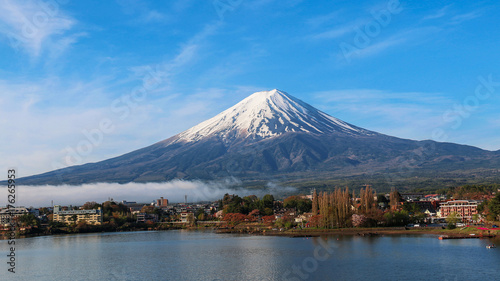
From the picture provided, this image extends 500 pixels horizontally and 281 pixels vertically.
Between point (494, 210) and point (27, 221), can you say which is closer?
point (494, 210)

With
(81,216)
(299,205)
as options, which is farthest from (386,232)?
(81,216)

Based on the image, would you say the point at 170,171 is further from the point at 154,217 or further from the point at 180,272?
the point at 180,272

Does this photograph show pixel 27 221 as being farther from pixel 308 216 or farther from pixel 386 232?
pixel 386 232

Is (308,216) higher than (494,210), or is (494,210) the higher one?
(494,210)

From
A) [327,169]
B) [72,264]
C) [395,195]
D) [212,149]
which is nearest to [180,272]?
[72,264]

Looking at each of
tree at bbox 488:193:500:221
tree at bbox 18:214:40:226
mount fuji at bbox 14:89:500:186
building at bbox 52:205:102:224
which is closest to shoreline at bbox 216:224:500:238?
tree at bbox 488:193:500:221

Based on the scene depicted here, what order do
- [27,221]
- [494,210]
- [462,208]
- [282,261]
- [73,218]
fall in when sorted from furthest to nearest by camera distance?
[73,218] < [27,221] < [462,208] < [494,210] < [282,261]

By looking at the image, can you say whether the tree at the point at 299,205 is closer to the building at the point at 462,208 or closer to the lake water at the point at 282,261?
the building at the point at 462,208

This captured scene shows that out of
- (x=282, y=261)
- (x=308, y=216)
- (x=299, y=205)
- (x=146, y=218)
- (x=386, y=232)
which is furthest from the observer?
(x=146, y=218)

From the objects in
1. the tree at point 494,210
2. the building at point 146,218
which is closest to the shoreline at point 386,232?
the tree at point 494,210
